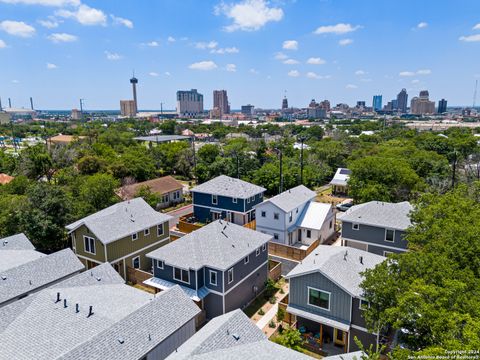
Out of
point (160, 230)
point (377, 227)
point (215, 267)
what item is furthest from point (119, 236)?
point (377, 227)

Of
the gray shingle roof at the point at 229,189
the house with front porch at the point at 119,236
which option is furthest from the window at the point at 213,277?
the gray shingle roof at the point at 229,189

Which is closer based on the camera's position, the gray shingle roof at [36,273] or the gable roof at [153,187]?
the gray shingle roof at [36,273]

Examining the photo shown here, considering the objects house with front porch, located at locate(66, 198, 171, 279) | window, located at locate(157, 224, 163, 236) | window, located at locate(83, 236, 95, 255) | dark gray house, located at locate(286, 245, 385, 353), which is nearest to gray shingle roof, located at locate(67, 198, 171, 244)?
house with front porch, located at locate(66, 198, 171, 279)

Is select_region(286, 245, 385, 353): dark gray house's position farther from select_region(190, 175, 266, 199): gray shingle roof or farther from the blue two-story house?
select_region(190, 175, 266, 199): gray shingle roof

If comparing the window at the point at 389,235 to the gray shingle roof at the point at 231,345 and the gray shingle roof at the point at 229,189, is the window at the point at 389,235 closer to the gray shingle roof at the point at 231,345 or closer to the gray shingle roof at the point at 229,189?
the gray shingle roof at the point at 229,189

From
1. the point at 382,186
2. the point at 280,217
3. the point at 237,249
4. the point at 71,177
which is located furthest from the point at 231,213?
the point at 71,177

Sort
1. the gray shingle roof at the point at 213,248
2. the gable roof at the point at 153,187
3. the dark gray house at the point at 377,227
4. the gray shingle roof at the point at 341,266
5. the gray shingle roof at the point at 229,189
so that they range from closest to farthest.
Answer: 1. the gray shingle roof at the point at 341,266
2. the gray shingle roof at the point at 213,248
3. the dark gray house at the point at 377,227
4. the gray shingle roof at the point at 229,189
5. the gable roof at the point at 153,187
